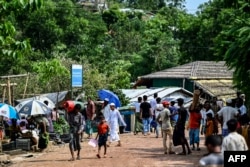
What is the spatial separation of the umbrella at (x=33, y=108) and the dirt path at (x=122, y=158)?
6.39ft

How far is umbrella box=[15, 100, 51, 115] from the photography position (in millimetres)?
23766

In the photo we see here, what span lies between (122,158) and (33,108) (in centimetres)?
641

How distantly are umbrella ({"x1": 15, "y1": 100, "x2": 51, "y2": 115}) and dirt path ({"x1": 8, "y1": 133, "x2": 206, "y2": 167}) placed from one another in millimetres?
1949

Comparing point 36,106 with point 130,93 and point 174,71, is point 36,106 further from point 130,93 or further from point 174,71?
point 174,71

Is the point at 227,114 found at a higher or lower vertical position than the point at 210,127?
higher

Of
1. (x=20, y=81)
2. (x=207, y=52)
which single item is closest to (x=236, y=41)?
A: (x=20, y=81)

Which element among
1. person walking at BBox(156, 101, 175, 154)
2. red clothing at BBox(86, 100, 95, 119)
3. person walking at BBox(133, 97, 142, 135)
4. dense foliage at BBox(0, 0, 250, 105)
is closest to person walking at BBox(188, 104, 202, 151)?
person walking at BBox(156, 101, 175, 154)

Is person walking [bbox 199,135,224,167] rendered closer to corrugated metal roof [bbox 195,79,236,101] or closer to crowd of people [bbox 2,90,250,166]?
crowd of people [bbox 2,90,250,166]

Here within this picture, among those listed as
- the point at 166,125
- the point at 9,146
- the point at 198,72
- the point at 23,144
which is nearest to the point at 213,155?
the point at 166,125

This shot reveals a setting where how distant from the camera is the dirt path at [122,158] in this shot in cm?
1723

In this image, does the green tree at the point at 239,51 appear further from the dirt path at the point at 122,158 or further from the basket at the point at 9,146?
the basket at the point at 9,146

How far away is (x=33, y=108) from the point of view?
23.8 metres

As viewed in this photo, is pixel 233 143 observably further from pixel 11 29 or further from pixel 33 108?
pixel 33 108

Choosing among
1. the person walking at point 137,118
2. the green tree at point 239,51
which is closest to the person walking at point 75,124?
the green tree at point 239,51
